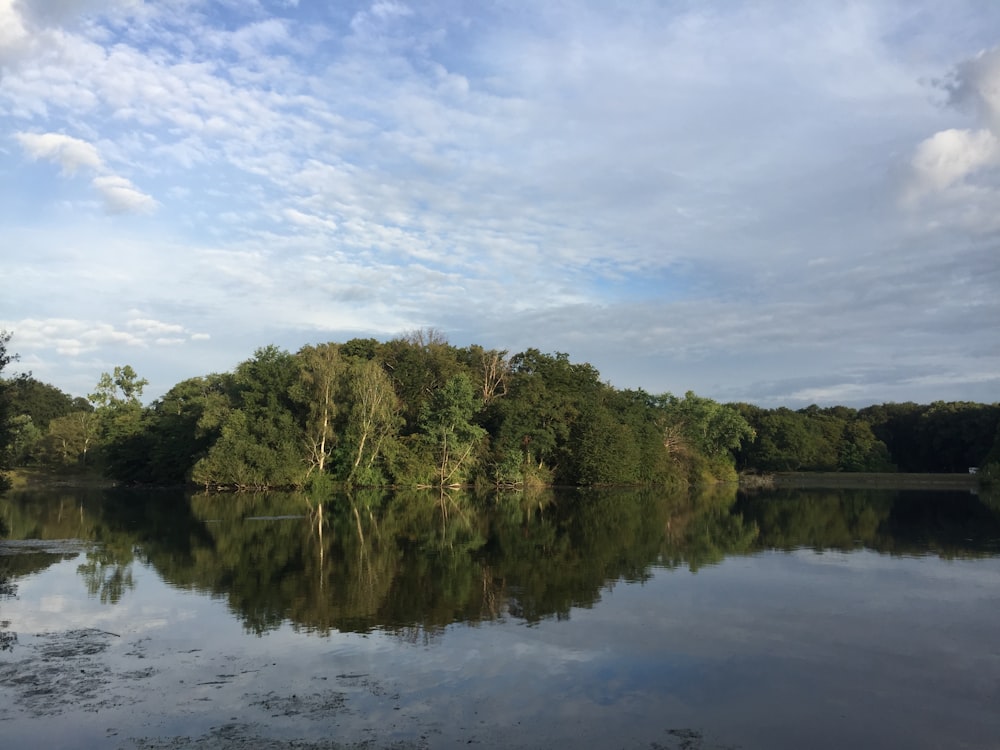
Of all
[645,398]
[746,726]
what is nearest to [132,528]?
[746,726]

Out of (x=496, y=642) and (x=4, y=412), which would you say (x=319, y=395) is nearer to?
(x=4, y=412)

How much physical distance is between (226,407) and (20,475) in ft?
96.9

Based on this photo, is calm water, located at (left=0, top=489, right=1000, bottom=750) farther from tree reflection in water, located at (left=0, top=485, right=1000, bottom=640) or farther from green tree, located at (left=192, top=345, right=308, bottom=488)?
green tree, located at (left=192, top=345, right=308, bottom=488)

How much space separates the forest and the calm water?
95.9ft

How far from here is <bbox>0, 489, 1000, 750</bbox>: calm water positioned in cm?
734

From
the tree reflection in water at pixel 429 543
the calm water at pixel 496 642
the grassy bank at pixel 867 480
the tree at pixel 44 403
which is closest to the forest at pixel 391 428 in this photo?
the grassy bank at pixel 867 480

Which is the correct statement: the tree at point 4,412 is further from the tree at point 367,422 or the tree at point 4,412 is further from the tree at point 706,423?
the tree at point 706,423

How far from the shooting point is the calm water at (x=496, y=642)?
7.34 metres

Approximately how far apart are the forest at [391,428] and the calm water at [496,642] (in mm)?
29244

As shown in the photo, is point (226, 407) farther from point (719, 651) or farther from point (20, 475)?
point (719, 651)

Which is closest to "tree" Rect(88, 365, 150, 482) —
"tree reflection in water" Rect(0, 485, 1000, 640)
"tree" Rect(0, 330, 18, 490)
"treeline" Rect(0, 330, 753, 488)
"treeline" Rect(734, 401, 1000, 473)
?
"treeline" Rect(0, 330, 753, 488)

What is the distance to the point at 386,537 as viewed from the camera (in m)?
23.2

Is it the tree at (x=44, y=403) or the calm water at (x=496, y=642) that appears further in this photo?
the tree at (x=44, y=403)

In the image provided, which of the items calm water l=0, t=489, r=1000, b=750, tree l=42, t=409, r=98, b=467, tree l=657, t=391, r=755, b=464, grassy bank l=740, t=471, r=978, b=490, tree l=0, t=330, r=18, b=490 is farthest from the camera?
tree l=657, t=391, r=755, b=464
